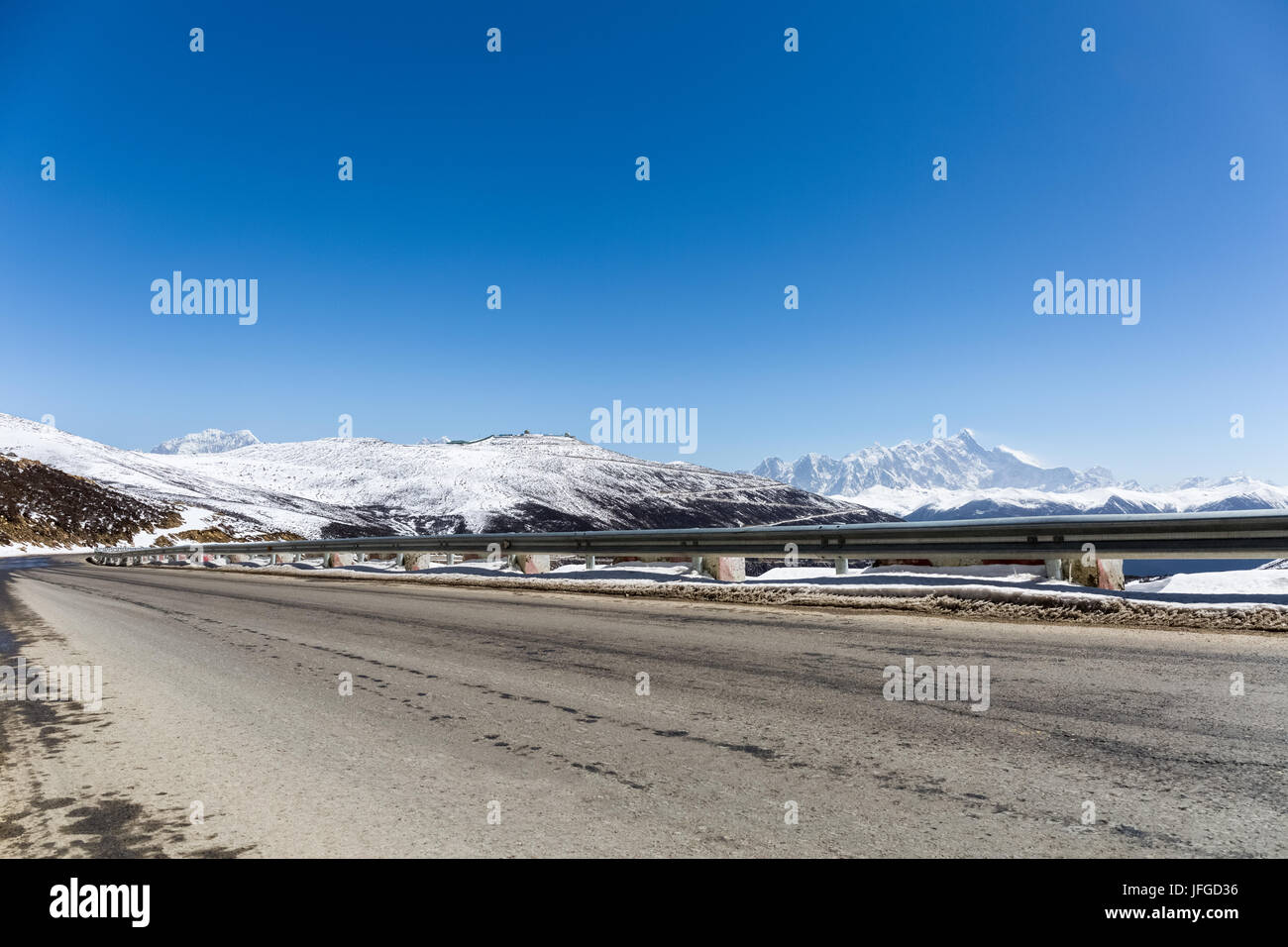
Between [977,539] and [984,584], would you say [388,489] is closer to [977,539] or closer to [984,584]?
[977,539]

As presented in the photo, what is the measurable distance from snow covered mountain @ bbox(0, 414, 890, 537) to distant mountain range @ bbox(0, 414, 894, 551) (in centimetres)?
35

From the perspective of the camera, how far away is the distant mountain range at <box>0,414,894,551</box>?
112m

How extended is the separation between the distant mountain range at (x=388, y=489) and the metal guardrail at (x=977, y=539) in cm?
7914

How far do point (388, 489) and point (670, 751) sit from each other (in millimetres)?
155758

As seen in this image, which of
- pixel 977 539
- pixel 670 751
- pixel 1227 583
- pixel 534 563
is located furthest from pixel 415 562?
pixel 1227 583

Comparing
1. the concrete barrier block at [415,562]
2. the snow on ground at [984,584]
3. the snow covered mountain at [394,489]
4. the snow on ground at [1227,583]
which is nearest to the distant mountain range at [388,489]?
the snow covered mountain at [394,489]

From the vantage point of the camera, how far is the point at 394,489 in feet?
491

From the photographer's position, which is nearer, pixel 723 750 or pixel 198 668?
pixel 723 750

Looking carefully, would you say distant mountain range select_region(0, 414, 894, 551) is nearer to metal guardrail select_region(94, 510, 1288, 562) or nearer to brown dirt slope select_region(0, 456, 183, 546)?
brown dirt slope select_region(0, 456, 183, 546)

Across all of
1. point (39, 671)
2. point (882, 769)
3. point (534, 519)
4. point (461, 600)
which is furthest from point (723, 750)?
point (534, 519)

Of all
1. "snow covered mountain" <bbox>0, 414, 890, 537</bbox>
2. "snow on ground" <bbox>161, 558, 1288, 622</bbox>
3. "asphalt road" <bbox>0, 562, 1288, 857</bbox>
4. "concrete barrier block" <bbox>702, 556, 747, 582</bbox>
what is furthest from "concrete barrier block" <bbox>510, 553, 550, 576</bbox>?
"snow covered mountain" <bbox>0, 414, 890, 537</bbox>

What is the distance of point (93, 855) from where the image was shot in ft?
9.12

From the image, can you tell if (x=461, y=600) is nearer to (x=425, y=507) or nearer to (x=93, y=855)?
(x=93, y=855)
